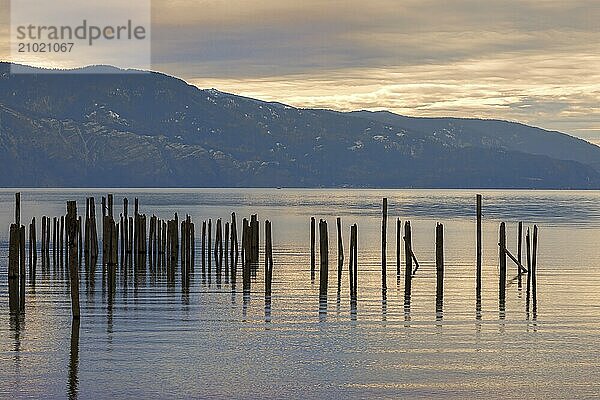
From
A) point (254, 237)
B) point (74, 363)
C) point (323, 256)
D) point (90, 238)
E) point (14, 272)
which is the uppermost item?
point (254, 237)

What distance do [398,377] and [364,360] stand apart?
189cm

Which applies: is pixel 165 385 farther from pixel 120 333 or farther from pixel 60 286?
pixel 60 286

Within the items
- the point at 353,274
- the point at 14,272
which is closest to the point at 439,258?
the point at 353,274

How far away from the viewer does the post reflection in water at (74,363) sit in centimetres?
1937

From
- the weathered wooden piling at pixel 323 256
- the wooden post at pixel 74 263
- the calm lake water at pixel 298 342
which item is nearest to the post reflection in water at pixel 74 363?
the calm lake water at pixel 298 342

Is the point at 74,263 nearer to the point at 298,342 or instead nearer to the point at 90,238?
the point at 298,342

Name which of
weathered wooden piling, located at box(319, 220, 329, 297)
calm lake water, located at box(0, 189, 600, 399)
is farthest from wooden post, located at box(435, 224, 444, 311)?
weathered wooden piling, located at box(319, 220, 329, 297)

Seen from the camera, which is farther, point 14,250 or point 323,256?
point 323,256

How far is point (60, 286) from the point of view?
37250mm

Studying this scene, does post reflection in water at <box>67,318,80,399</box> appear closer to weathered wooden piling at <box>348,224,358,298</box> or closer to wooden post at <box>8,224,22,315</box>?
wooden post at <box>8,224,22,315</box>

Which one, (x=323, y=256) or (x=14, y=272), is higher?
(x=323, y=256)

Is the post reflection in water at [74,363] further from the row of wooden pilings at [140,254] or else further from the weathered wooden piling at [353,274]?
the weathered wooden piling at [353,274]

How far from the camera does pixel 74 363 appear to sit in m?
21.8

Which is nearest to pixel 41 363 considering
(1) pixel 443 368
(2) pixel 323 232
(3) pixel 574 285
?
(1) pixel 443 368
